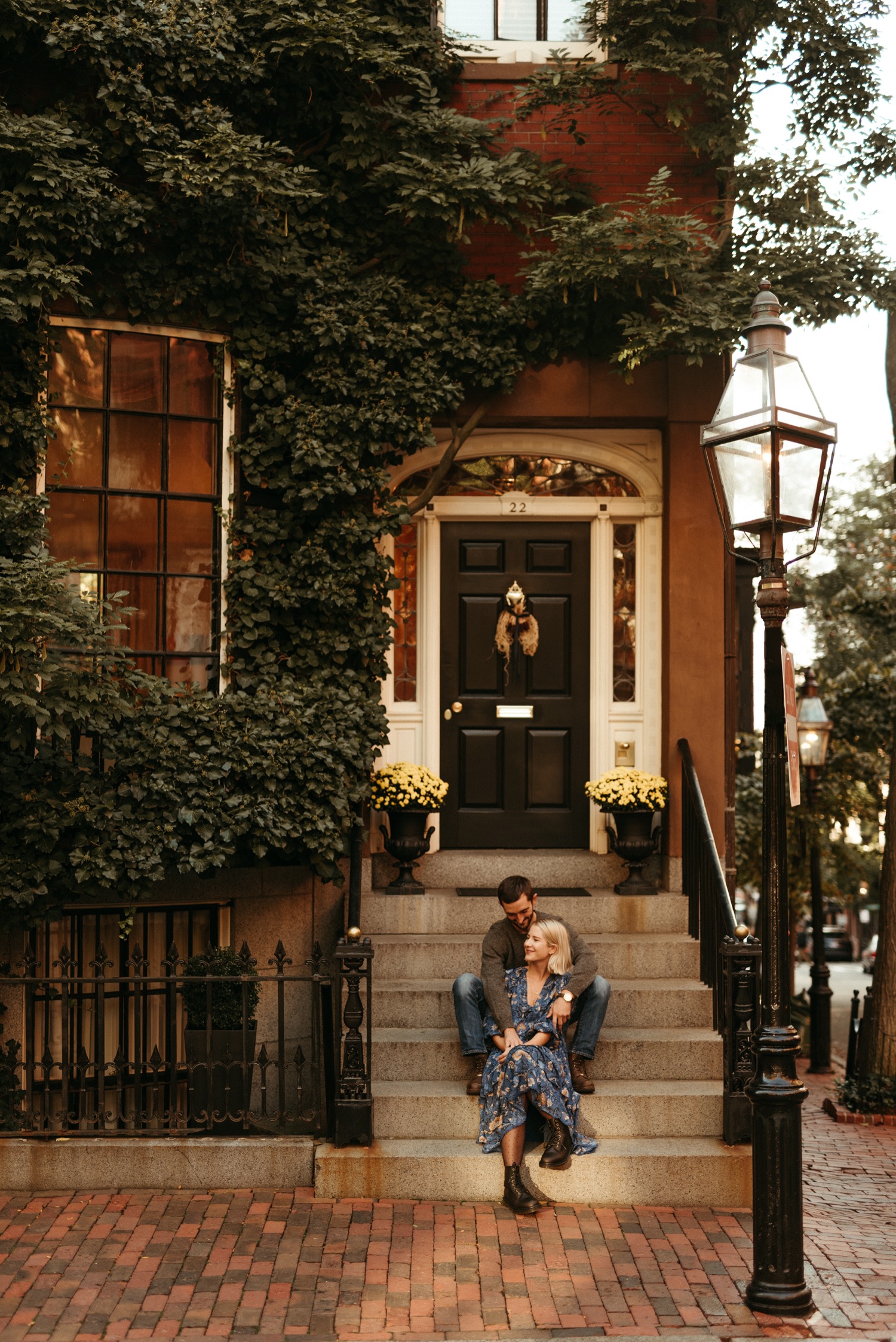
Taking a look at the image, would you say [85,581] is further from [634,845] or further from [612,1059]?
[612,1059]

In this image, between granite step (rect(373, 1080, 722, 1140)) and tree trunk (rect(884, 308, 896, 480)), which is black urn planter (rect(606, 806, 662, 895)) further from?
tree trunk (rect(884, 308, 896, 480))

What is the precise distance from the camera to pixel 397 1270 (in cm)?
573

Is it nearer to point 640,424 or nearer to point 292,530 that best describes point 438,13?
point 640,424

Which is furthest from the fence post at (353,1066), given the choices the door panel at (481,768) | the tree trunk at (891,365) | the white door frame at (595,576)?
the tree trunk at (891,365)

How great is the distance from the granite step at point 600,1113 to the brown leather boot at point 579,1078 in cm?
3

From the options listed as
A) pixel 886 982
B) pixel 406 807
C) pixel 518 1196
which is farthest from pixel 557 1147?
pixel 886 982

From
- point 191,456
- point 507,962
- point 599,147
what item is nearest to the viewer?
point 507,962

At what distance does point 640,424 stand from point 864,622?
11.5 m

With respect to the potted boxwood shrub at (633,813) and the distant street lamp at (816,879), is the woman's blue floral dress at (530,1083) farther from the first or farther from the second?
the distant street lamp at (816,879)

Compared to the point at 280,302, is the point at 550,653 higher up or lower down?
lower down

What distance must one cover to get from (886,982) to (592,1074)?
16.2 feet

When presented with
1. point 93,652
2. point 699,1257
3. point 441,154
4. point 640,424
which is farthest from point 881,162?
point 699,1257

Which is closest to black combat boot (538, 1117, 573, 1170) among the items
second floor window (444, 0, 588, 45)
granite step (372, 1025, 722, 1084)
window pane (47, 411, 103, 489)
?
granite step (372, 1025, 722, 1084)

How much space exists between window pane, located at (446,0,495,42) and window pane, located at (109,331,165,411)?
3529 mm
